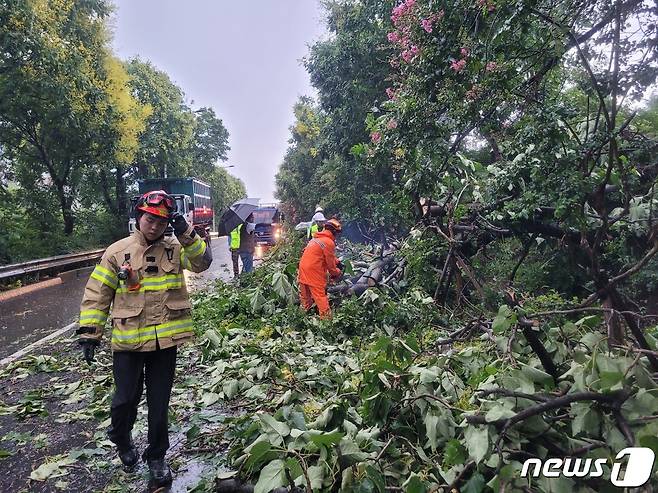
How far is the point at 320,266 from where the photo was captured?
671 centimetres

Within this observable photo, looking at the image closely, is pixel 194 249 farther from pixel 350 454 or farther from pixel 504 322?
pixel 504 322

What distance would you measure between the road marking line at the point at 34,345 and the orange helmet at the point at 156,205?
4230mm

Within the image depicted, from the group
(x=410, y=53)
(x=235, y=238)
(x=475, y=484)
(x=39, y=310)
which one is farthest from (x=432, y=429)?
(x=235, y=238)

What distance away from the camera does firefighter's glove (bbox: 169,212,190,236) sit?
337 centimetres

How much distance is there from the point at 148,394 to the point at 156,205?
4.23ft

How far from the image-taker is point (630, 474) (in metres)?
1.92

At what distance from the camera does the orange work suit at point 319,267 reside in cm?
670

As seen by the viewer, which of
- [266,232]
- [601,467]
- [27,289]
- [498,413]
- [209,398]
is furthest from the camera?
[266,232]

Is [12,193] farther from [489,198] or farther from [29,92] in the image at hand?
[489,198]

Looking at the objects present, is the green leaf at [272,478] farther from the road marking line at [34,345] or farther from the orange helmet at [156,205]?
the road marking line at [34,345]

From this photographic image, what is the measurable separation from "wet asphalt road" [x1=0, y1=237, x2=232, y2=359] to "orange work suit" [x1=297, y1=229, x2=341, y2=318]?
4.15 meters

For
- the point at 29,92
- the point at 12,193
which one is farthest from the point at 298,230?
the point at 12,193

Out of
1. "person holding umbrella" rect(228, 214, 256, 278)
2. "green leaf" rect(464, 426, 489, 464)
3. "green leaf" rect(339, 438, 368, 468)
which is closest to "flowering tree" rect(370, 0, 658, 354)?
"green leaf" rect(464, 426, 489, 464)

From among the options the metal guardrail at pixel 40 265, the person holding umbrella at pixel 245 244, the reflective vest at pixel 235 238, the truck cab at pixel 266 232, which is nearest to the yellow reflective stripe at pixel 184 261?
the person holding umbrella at pixel 245 244
